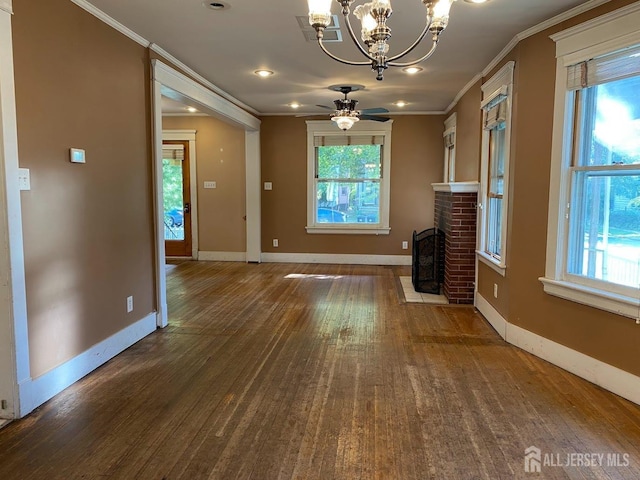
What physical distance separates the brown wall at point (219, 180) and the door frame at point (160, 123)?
0.21 metres

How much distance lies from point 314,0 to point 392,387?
2.27 meters

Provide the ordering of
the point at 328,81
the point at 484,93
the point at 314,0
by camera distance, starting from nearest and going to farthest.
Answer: the point at 314,0 → the point at 484,93 → the point at 328,81

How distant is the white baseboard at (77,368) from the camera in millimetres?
2582

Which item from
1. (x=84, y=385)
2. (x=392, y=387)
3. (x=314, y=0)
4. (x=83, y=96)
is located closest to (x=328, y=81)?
(x=83, y=96)

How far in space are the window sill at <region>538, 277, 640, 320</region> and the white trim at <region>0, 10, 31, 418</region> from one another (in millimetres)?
3408

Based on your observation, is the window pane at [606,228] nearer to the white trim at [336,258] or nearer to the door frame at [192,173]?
the white trim at [336,258]

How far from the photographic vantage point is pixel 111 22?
3.30 meters

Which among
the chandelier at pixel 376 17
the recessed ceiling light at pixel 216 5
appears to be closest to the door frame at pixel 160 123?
the recessed ceiling light at pixel 216 5

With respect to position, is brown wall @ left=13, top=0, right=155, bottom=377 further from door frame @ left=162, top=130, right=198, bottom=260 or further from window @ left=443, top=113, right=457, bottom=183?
window @ left=443, top=113, right=457, bottom=183

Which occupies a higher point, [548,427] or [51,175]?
[51,175]

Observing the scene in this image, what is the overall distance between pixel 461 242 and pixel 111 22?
12.7 ft

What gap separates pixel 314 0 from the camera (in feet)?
6.57

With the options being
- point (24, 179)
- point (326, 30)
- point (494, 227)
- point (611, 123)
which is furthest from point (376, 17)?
point (494, 227)

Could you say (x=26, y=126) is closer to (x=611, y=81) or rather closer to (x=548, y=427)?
(x=548, y=427)
